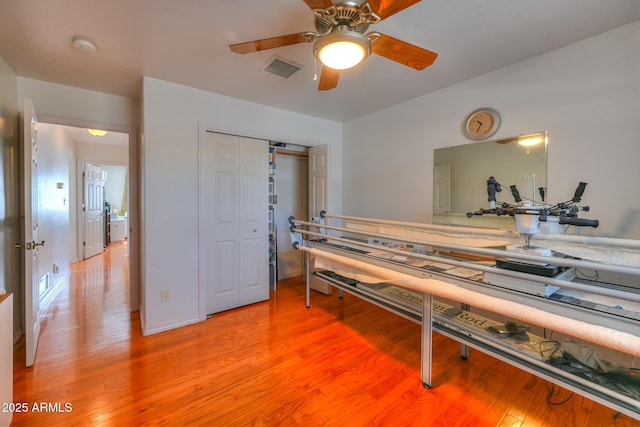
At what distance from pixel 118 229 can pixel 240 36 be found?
783 centimetres

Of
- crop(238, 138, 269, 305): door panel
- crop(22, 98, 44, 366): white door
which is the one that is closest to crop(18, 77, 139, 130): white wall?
crop(22, 98, 44, 366): white door

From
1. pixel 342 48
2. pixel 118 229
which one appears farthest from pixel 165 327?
pixel 118 229

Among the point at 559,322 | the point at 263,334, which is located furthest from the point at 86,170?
the point at 559,322

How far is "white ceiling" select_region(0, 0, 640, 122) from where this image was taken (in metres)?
1.52

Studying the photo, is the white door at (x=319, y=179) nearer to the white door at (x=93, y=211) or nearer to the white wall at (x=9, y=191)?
the white wall at (x=9, y=191)

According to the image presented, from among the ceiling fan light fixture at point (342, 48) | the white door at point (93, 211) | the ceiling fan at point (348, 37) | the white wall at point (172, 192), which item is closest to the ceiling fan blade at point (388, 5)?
the ceiling fan at point (348, 37)

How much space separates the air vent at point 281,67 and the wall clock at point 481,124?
5.24 ft

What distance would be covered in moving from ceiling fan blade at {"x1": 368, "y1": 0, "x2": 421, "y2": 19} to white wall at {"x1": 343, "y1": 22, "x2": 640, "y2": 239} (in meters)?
1.57

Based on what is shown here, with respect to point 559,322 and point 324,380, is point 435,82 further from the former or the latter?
point 324,380

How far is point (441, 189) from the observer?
2645 mm

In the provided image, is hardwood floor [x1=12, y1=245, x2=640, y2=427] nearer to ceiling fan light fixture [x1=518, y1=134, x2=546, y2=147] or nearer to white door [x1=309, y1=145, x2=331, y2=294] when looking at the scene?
white door [x1=309, y1=145, x2=331, y2=294]

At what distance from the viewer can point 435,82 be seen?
2471 mm

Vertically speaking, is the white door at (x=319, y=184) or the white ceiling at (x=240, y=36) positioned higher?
the white ceiling at (x=240, y=36)

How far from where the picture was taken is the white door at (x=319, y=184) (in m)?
3.36
